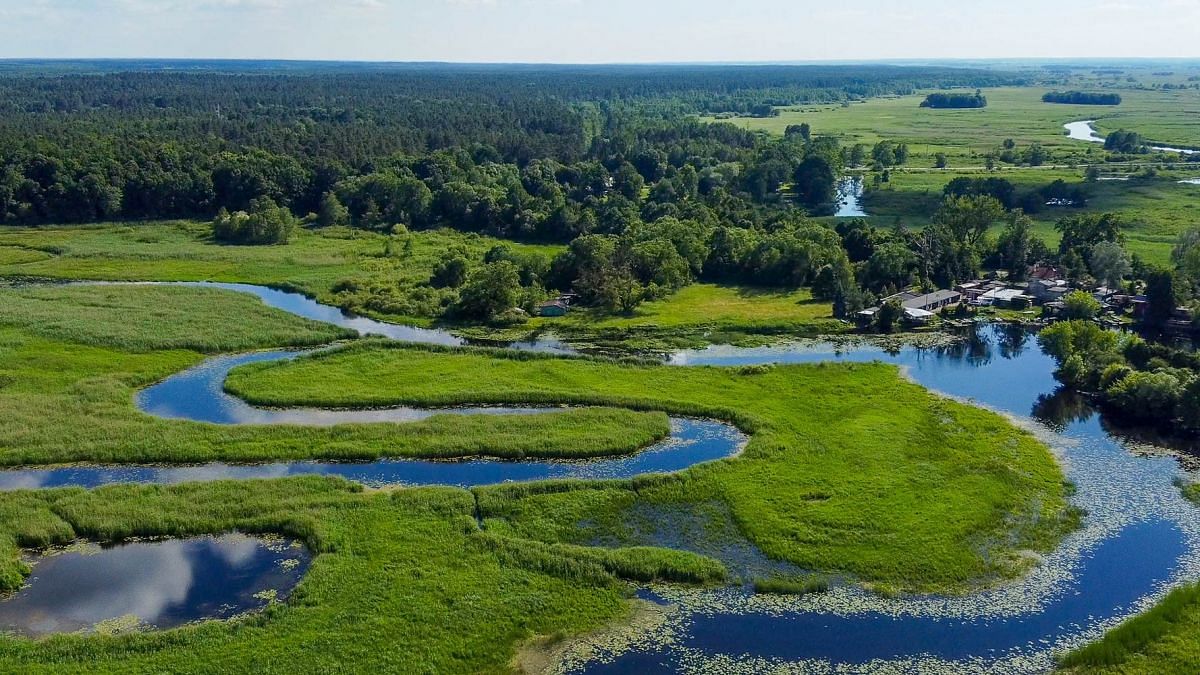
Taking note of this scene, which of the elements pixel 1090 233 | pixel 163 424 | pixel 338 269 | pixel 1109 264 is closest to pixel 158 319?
pixel 338 269

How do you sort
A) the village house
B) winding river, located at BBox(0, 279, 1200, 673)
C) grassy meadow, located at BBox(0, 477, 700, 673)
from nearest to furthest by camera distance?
grassy meadow, located at BBox(0, 477, 700, 673) < winding river, located at BBox(0, 279, 1200, 673) < the village house

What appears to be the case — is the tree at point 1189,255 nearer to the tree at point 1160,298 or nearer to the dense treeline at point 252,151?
the tree at point 1160,298

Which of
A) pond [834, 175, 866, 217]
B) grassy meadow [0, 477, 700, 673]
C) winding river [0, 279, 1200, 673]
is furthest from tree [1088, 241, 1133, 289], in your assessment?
grassy meadow [0, 477, 700, 673]

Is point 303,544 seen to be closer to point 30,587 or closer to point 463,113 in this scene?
point 30,587

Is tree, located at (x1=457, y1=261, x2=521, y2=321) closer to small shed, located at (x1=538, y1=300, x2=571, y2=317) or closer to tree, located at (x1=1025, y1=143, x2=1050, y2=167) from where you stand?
small shed, located at (x1=538, y1=300, x2=571, y2=317)

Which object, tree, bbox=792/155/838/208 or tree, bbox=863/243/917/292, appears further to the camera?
tree, bbox=792/155/838/208

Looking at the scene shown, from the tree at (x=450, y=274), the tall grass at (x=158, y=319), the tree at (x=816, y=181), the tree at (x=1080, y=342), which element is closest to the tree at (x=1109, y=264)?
the tree at (x=1080, y=342)

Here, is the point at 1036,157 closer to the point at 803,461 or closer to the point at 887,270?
the point at 887,270
